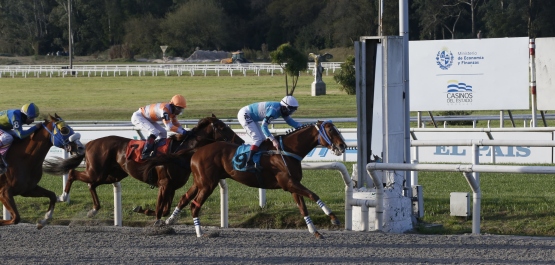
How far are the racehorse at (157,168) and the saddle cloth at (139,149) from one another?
0.11 ft

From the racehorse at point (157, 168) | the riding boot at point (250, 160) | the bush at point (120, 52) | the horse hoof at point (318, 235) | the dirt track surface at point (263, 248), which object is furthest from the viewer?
the bush at point (120, 52)

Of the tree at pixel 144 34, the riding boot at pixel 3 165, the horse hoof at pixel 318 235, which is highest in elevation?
the tree at pixel 144 34

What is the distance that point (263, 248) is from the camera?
704 cm

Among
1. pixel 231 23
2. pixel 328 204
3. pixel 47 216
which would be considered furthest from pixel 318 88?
pixel 231 23

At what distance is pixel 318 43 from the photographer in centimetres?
5222

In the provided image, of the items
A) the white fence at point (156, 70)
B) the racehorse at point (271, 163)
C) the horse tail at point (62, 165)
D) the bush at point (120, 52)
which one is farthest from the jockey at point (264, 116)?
the bush at point (120, 52)

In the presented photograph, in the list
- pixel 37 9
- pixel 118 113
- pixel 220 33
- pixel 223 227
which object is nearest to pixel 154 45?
pixel 220 33

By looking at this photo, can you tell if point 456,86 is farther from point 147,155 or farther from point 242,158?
point 242,158

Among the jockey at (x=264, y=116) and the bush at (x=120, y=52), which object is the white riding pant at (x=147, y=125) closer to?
the jockey at (x=264, y=116)

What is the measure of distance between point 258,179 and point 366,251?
1434mm

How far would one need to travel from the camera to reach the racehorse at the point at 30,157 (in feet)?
26.2

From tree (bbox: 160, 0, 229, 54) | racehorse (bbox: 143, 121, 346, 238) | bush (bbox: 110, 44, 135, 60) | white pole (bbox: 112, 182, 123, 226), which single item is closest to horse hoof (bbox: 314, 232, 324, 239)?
racehorse (bbox: 143, 121, 346, 238)

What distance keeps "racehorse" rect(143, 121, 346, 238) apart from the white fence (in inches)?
1274

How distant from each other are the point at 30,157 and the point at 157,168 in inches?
48.9
